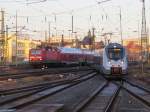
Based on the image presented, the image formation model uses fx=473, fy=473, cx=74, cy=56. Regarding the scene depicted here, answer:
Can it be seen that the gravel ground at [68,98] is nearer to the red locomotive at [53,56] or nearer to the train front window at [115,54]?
the train front window at [115,54]

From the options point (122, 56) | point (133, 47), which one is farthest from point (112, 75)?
point (133, 47)

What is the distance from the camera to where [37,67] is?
235 feet

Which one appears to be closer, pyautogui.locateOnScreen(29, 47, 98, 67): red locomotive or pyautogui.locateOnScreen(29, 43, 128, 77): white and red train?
pyautogui.locateOnScreen(29, 43, 128, 77): white and red train

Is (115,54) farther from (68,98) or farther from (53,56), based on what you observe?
(53,56)

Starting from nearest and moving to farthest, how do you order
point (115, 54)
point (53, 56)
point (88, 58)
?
point (115, 54) < point (53, 56) < point (88, 58)

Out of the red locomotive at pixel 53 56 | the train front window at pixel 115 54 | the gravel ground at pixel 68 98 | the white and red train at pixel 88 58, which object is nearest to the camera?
the gravel ground at pixel 68 98

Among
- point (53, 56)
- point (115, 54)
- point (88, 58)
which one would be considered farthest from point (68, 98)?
point (88, 58)

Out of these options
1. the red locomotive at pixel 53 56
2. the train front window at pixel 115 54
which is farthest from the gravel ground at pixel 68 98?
the red locomotive at pixel 53 56

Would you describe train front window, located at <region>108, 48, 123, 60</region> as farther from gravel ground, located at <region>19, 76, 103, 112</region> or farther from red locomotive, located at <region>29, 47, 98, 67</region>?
red locomotive, located at <region>29, 47, 98, 67</region>

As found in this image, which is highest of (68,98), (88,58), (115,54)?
(115,54)

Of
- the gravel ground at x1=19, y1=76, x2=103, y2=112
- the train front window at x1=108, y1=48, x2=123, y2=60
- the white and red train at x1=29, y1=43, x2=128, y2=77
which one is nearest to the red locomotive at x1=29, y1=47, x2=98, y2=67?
the white and red train at x1=29, y1=43, x2=128, y2=77

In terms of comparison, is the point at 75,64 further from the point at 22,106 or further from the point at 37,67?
the point at 22,106

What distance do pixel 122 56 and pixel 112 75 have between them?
6.89 ft

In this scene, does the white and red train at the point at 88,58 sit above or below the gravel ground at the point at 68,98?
above
